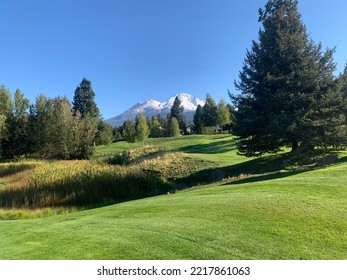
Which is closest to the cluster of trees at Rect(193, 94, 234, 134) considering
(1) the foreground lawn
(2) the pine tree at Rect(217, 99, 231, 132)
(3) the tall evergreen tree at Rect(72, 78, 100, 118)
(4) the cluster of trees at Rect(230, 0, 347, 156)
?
(2) the pine tree at Rect(217, 99, 231, 132)

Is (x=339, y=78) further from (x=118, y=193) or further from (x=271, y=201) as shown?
(x=271, y=201)

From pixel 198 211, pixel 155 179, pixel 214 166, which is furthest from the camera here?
pixel 214 166

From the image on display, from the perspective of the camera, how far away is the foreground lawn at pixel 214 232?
16.2ft

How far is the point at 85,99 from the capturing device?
205 feet

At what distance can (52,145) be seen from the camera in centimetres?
3738

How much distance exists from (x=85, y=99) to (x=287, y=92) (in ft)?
159

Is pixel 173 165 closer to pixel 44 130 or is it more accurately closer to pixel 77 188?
pixel 77 188

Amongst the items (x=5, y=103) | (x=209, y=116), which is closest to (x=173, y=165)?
(x=5, y=103)

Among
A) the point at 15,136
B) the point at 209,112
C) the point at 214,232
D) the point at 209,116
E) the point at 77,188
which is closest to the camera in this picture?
the point at 214,232

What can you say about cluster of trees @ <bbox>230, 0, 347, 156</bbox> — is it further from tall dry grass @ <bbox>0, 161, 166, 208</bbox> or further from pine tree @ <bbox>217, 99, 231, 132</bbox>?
pine tree @ <bbox>217, 99, 231, 132</bbox>
